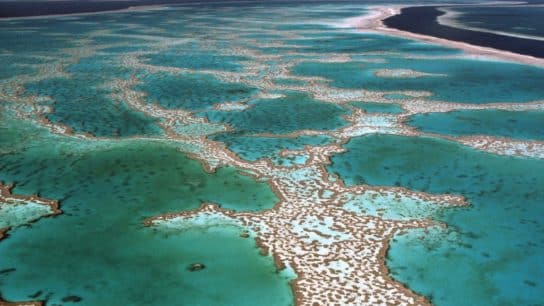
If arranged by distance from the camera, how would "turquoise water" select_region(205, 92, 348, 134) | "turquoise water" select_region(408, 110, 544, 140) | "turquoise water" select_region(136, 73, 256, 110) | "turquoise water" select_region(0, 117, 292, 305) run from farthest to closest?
"turquoise water" select_region(136, 73, 256, 110) < "turquoise water" select_region(205, 92, 348, 134) < "turquoise water" select_region(408, 110, 544, 140) < "turquoise water" select_region(0, 117, 292, 305)

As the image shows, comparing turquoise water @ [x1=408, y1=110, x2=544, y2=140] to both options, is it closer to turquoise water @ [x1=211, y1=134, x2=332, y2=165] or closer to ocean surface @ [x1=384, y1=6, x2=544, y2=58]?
turquoise water @ [x1=211, y1=134, x2=332, y2=165]

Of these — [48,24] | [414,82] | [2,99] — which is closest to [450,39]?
[414,82]

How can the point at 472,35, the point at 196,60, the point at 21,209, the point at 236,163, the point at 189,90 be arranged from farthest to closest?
the point at 472,35, the point at 196,60, the point at 189,90, the point at 236,163, the point at 21,209

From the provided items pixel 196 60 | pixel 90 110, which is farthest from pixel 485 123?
pixel 196 60

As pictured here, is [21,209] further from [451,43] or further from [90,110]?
[451,43]

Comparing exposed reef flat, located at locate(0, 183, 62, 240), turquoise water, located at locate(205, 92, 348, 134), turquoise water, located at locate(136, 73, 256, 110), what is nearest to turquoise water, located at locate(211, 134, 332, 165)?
turquoise water, located at locate(205, 92, 348, 134)

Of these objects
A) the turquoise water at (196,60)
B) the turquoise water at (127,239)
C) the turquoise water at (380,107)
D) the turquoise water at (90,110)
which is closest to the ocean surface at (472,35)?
the turquoise water at (380,107)

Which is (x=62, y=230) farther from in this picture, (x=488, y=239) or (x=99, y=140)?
(x=488, y=239)
